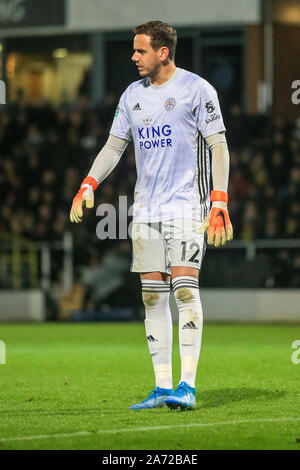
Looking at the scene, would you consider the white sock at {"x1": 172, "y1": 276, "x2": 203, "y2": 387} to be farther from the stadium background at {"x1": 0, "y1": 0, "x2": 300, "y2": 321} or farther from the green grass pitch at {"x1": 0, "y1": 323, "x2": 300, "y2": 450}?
the stadium background at {"x1": 0, "y1": 0, "x2": 300, "y2": 321}

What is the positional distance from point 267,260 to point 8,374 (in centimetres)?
954

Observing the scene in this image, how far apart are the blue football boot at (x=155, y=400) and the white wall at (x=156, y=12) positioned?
1635cm

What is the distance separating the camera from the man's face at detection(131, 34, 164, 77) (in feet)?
22.7

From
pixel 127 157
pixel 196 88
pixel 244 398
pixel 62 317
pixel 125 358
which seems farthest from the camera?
pixel 127 157

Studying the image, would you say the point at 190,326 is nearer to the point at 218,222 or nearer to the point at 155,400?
the point at 155,400

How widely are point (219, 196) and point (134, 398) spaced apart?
5.16ft

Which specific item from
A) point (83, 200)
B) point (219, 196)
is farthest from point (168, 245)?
point (83, 200)

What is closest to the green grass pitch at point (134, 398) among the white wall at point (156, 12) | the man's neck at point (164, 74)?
the man's neck at point (164, 74)

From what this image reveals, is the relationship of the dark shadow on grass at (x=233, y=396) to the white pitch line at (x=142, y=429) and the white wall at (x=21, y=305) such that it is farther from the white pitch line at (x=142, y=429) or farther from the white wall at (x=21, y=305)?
the white wall at (x=21, y=305)

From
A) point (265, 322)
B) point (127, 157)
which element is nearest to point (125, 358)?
point (265, 322)

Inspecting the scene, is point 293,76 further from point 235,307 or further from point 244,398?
point 244,398

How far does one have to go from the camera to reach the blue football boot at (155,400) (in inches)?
266

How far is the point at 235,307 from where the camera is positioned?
18828 millimetres

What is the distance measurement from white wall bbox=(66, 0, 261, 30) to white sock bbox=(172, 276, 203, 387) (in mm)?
16211
